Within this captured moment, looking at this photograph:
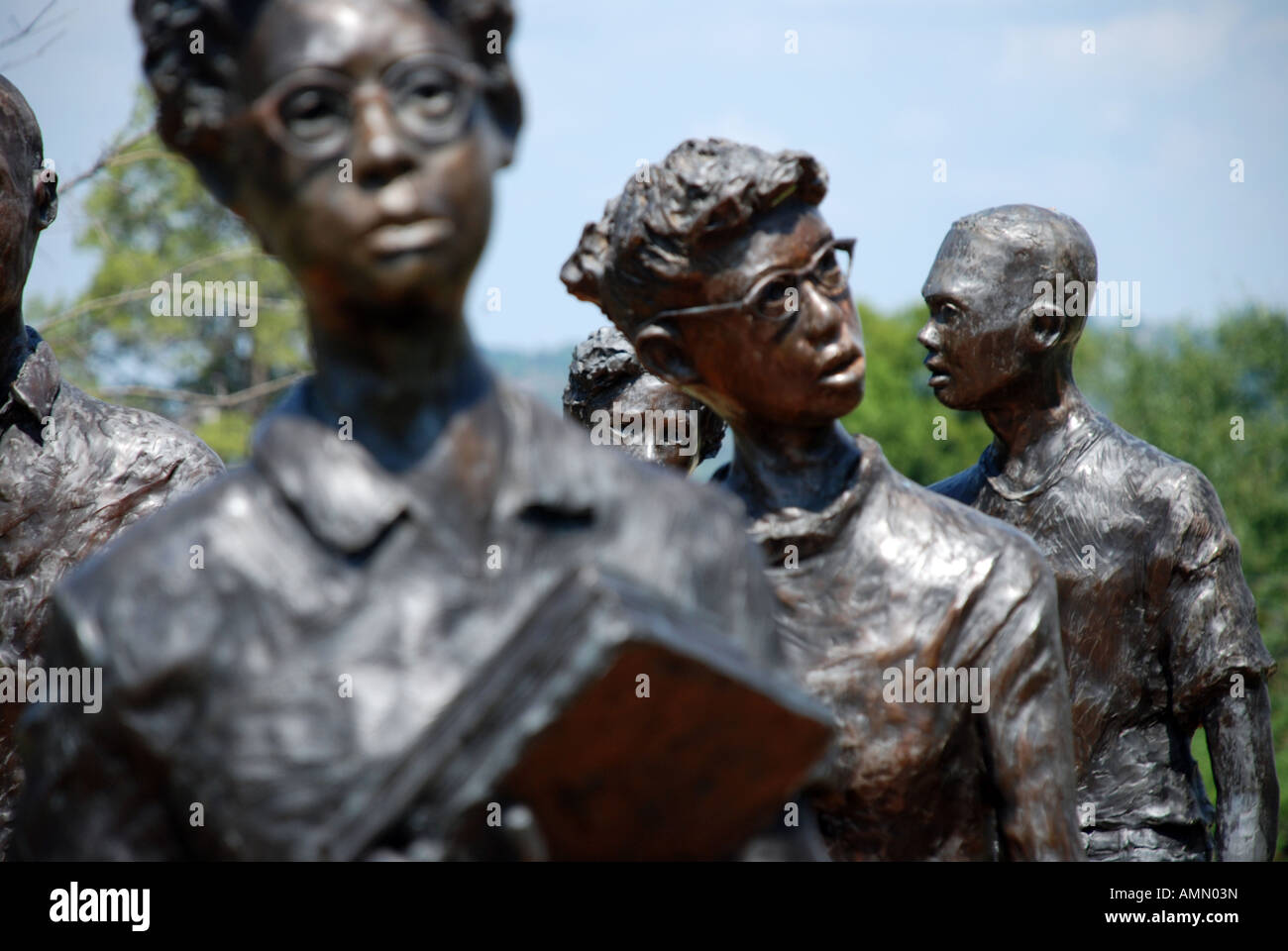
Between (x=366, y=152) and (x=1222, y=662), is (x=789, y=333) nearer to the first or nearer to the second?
(x=366, y=152)

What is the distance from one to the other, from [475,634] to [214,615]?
36 centimetres

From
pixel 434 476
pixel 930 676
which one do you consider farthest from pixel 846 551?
pixel 434 476

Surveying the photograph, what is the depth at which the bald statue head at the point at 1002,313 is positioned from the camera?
22.5ft

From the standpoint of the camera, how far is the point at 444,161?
2783 millimetres

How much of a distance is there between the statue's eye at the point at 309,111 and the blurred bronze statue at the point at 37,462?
2791 millimetres

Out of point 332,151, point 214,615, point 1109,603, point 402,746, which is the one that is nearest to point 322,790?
point 402,746

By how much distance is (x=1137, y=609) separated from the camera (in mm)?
6754

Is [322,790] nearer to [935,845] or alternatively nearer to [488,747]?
[488,747]

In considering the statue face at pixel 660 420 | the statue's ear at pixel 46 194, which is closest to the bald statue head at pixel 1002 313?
the statue face at pixel 660 420

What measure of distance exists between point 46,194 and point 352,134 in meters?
3.18

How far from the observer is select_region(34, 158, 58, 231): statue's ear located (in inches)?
219

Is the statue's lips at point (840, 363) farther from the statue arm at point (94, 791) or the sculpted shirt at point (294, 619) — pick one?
the statue arm at point (94, 791)

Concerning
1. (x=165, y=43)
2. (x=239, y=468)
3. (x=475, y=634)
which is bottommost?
(x=475, y=634)

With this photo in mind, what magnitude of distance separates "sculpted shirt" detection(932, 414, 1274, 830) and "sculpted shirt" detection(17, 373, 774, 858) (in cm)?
405
